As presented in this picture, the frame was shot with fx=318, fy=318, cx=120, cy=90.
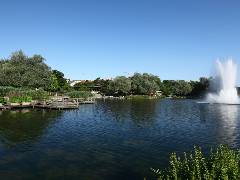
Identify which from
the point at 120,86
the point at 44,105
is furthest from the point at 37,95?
the point at 120,86

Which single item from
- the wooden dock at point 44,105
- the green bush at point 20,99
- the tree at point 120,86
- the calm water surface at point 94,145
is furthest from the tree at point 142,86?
the calm water surface at point 94,145

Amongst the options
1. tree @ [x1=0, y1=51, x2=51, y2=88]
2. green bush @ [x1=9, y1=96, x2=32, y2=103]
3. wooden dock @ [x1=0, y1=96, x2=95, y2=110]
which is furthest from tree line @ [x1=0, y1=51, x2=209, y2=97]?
wooden dock @ [x1=0, y1=96, x2=95, y2=110]

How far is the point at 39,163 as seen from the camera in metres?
30.3

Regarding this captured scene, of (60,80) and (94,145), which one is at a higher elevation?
(60,80)

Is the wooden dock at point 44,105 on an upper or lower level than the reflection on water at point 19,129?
upper

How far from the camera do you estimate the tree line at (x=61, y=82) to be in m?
114

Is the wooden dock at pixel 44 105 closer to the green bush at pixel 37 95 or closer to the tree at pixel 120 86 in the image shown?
the green bush at pixel 37 95

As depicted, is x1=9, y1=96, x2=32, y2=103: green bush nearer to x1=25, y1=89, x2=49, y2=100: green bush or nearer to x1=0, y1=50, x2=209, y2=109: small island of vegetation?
x1=0, y1=50, x2=209, y2=109: small island of vegetation

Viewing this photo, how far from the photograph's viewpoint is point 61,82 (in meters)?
162

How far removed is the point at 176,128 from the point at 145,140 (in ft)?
42.6

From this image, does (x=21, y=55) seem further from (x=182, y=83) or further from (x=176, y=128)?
(x=182, y=83)

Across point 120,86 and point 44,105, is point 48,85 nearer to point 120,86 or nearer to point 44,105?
point 44,105

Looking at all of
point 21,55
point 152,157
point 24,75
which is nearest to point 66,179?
point 152,157

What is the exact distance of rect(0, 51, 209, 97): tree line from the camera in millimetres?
114062
